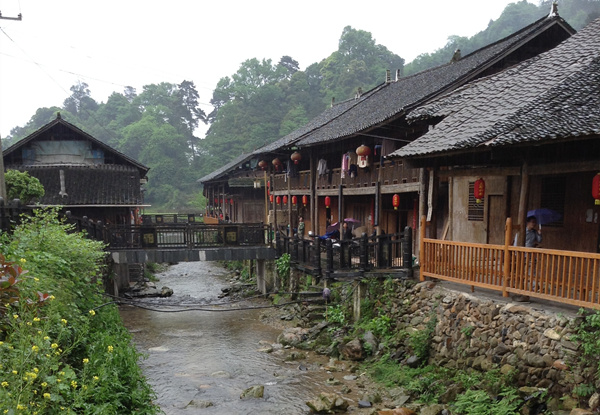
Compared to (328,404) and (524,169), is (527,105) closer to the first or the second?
(524,169)

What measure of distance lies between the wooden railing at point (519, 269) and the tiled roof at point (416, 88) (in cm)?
555

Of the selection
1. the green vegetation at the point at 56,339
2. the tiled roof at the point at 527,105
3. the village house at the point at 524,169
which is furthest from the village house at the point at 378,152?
the green vegetation at the point at 56,339

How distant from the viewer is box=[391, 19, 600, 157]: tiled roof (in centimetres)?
853

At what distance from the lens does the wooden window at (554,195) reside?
1165cm

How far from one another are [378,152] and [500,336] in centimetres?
1025

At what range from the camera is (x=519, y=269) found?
932 centimetres

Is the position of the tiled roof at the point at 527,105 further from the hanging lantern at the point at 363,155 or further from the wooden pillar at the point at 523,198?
the hanging lantern at the point at 363,155

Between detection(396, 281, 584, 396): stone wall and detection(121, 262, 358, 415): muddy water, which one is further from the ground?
detection(396, 281, 584, 396): stone wall

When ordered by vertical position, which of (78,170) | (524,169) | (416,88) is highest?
(416,88)

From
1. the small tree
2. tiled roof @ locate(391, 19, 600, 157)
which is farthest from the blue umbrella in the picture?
the small tree

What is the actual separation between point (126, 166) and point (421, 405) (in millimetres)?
24206

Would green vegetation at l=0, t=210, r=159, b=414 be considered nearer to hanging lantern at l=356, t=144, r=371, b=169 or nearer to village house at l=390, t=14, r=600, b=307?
village house at l=390, t=14, r=600, b=307

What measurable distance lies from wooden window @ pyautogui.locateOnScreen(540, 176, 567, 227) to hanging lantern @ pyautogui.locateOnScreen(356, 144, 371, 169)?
6.79 meters

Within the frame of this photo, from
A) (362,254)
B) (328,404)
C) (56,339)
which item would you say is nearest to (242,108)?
(362,254)
